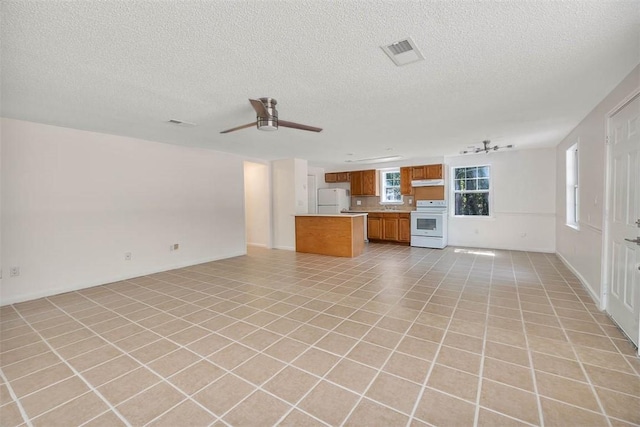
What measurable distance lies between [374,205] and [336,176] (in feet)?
5.07

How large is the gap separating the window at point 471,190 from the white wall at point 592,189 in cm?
231

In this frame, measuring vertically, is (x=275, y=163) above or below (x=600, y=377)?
above

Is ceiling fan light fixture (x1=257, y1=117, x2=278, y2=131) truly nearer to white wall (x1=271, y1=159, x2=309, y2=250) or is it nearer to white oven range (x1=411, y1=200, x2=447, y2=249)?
white wall (x1=271, y1=159, x2=309, y2=250)

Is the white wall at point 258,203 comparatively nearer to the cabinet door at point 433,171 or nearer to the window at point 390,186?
the window at point 390,186

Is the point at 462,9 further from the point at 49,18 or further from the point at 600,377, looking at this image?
the point at 600,377

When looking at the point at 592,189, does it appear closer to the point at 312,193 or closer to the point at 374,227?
the point at 374,227

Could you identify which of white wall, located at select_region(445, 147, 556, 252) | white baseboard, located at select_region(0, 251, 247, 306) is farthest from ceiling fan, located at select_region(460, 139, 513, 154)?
white baseboard, located at select_region(0, 251, 247, 306)

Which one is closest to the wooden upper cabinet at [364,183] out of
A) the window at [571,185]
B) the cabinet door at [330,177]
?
the cabinet door at [330,177]

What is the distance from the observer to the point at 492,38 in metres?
1.85

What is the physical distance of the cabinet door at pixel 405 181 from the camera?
7.63 metres

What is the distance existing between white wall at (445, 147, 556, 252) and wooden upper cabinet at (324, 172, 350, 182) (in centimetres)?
322

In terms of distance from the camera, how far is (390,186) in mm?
8359

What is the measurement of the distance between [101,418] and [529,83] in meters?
4.11

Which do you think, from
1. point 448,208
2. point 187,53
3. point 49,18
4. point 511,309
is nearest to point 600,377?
point 511,309
